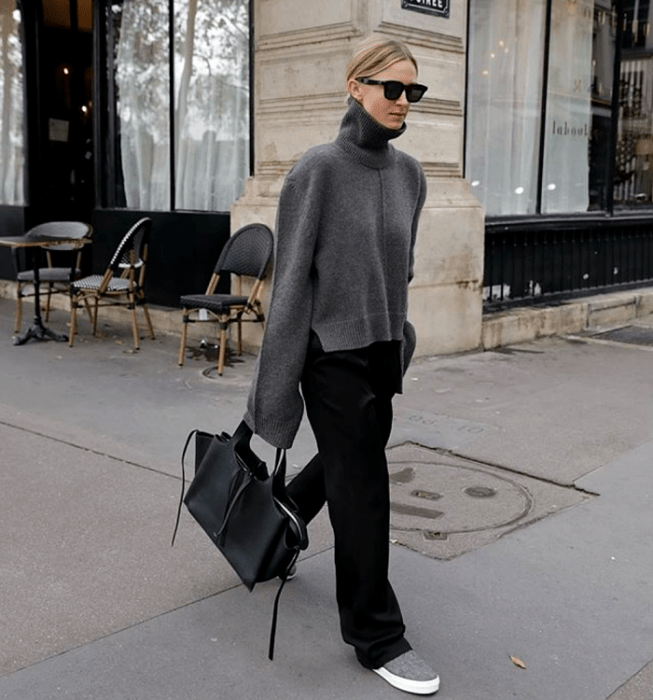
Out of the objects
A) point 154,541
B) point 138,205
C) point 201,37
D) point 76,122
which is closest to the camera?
point 154,541

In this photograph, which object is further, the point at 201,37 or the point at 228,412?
the point at 201,37

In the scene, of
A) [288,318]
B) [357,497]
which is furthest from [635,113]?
[357,497]

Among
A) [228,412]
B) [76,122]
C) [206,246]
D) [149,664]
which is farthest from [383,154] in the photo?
[76,122]

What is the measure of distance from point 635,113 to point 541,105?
233 cm

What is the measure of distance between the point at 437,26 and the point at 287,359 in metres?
5.57

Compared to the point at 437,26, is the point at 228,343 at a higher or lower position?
lower

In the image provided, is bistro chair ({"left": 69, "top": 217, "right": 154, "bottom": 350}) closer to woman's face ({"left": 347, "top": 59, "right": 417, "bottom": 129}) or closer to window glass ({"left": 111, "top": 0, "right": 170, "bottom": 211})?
window glass ({"left": 111, "top": 0, "right": 170, "bottom": 211})

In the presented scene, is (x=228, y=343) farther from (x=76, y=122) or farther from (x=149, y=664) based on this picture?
(x=149, y=664)

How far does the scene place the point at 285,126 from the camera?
8.02 meters

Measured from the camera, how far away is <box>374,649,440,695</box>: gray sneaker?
297 cm

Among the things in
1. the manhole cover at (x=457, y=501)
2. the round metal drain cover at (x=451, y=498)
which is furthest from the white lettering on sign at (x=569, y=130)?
the round metal drain cover at (x=451, y=498)

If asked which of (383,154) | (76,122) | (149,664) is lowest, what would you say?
(149,664)

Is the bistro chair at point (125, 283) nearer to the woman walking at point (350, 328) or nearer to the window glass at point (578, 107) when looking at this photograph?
the window glass at point (578, 107)

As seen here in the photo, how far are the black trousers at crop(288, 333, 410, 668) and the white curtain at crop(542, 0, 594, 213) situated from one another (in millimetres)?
7699
